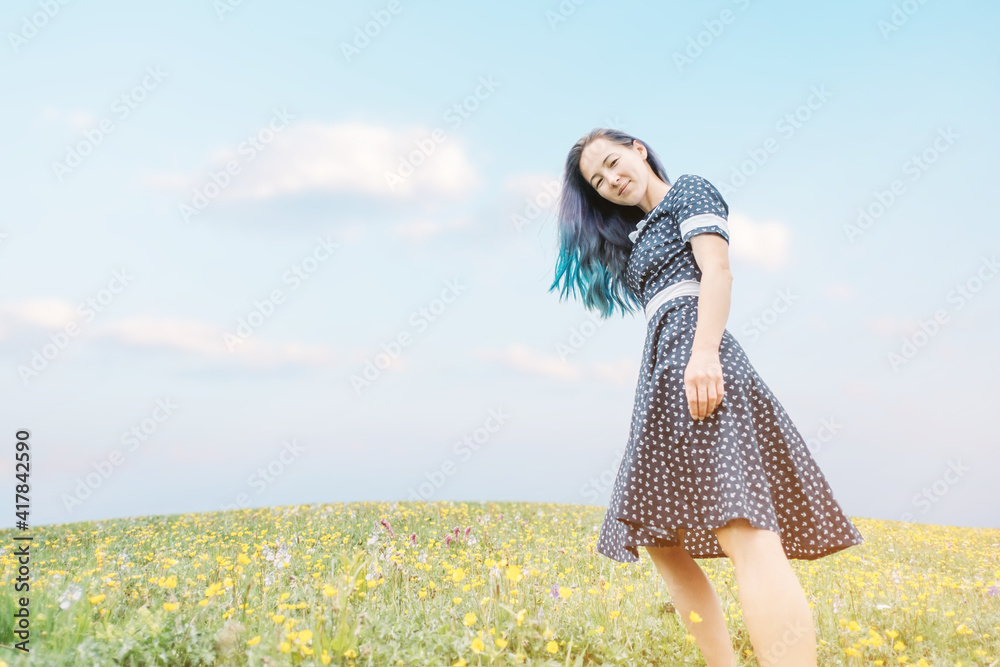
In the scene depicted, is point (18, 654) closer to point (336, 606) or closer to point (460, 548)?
point (336, 606)

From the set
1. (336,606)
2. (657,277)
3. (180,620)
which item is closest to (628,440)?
(657,277)

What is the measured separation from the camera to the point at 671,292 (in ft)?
10.8

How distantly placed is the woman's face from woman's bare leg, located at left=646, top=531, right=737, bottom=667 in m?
1.75

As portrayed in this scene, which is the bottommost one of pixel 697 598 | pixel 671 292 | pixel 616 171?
pixel 697 598

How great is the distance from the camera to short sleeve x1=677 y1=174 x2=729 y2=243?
316 cm

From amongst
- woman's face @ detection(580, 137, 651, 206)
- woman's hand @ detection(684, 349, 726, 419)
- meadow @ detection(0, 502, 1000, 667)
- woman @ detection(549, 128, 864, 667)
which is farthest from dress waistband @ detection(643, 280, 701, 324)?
meadow @ detection(0, 502, 1000, 667)

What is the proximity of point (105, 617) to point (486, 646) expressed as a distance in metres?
1.89

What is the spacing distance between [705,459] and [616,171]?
1571 millimetres

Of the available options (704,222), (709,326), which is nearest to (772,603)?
(709,326)

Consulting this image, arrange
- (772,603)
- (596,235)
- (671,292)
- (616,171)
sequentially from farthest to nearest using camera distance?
(596,235), (616,171), (671,292), (772,603)

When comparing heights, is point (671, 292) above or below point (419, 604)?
above

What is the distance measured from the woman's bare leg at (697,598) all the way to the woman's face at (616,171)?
1754mm

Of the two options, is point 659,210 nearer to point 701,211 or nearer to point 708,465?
point 701,211

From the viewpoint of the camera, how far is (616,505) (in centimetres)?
316
